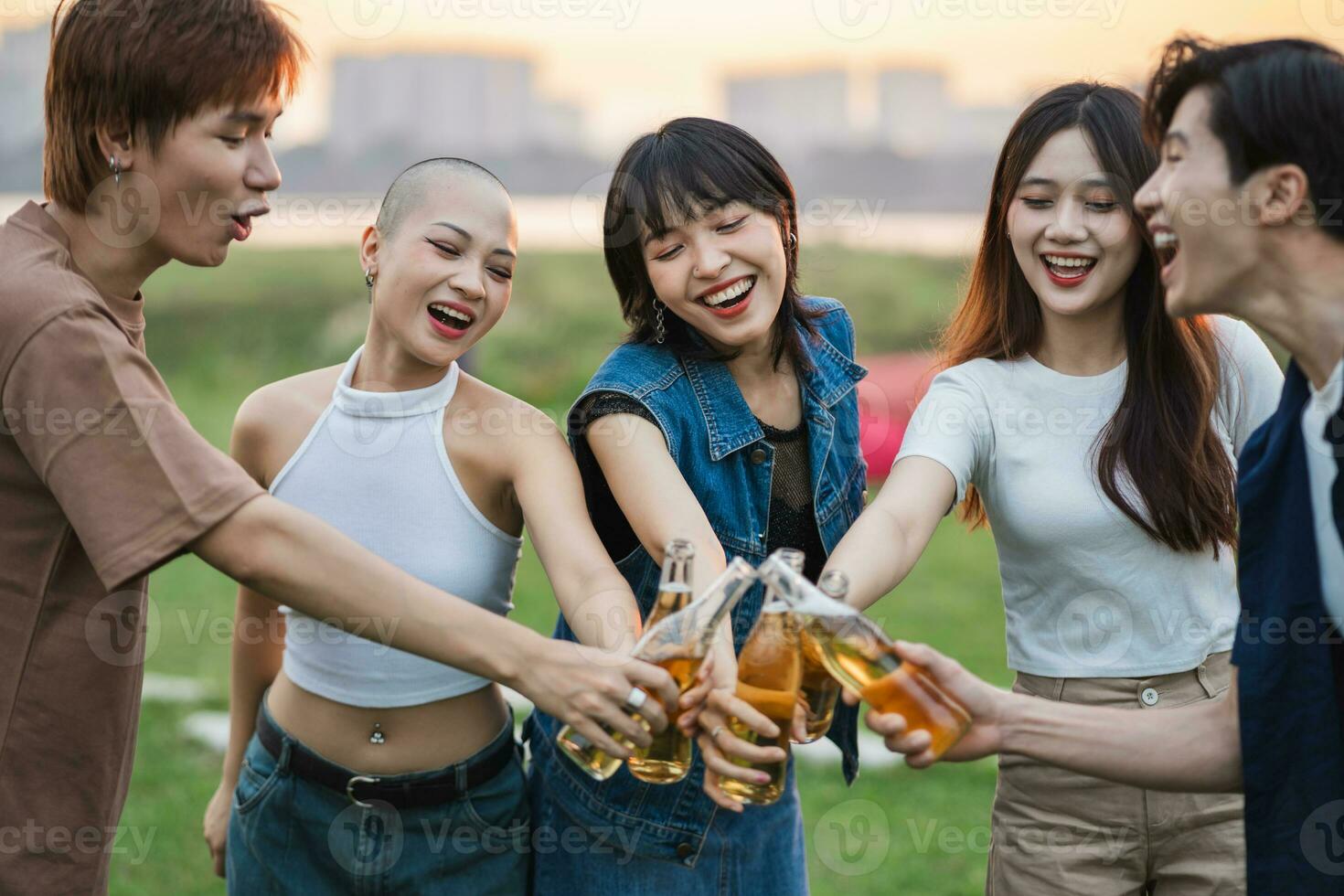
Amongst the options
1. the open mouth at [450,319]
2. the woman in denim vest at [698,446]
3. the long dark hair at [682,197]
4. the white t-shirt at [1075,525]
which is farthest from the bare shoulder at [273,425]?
the white t-shirt at [1075,525]

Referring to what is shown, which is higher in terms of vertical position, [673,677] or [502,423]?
[502,423]

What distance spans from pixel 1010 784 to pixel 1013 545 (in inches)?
19.8

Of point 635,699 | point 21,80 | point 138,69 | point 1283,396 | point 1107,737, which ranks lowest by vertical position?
point 1107,737

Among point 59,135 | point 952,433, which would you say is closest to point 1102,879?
point 952,433

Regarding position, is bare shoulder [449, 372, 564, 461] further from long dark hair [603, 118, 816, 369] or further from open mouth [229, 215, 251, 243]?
open mouth [229, 215, 251, 243]

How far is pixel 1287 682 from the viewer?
219 cm

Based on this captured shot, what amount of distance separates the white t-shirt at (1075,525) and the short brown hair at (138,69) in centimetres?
152

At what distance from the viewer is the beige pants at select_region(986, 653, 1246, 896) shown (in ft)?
8.70

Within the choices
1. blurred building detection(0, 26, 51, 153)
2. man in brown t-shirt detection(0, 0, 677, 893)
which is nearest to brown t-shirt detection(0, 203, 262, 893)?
man in brown t-shirt detection(0, 0, 677, 893)

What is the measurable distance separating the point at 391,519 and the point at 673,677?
0.71m

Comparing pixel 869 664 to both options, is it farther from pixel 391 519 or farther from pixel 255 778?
pixel 255 778

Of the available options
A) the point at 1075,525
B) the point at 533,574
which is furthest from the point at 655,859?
the point at 533,574

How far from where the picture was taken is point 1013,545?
2816mm

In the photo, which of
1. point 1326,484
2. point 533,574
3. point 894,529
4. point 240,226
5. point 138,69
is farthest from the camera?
point 533,574
